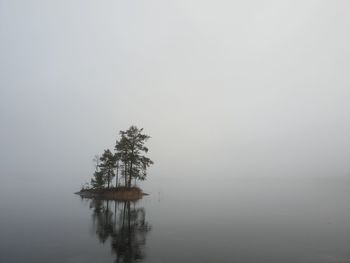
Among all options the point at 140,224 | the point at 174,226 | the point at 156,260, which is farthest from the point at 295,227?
the point at 156,260

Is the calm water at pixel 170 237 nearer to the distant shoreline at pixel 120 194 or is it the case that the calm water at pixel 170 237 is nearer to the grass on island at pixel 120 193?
the distant shoreline at pixel 120 194

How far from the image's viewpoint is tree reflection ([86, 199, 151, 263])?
2950cm

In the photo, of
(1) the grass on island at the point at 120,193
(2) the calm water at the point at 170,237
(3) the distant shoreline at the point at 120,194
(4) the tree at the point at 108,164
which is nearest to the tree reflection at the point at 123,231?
(2) the calm water at the point at 170,237

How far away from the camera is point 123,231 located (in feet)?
132

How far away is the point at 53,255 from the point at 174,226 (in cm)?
1962

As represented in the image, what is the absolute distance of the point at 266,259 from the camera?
2875 cm

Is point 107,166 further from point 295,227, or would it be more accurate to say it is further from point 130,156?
point 295,227

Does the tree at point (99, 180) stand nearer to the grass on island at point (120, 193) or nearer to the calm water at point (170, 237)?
the grass on island at point (120, 193)

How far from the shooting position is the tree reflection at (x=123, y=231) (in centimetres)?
2950

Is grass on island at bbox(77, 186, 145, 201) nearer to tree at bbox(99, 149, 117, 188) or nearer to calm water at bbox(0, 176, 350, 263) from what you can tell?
tree at bbox(99, 149, 117, 188)

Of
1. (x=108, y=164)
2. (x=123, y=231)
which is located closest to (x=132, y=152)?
(x=108, y=164)

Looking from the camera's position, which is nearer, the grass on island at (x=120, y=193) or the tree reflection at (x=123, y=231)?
the tree reflection at (x=123, y=231)

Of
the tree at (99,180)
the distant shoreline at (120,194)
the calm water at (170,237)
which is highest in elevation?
the tree at (99,180)

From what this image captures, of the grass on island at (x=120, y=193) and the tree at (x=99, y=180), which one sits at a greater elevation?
the tree at (x=99, y=180)
